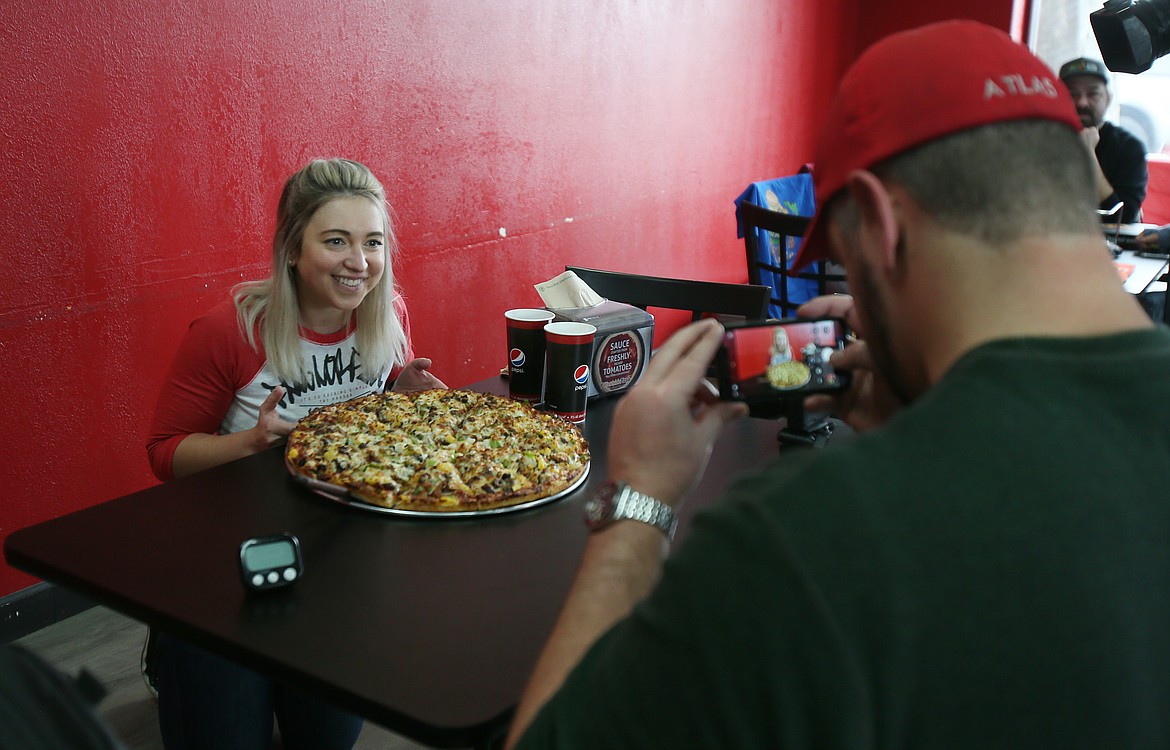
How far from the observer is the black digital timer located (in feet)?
3.56

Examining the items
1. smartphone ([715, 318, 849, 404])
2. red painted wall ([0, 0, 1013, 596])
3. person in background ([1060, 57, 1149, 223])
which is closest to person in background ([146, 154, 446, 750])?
red painted wall ([0, 0, 1013, 596])

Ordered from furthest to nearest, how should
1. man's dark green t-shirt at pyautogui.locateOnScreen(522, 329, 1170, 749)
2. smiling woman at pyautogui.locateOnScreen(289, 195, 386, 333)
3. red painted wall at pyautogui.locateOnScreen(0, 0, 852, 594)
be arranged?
red painted wall at pyautogui.locateOnScreen(0, 0, 852, 594), smiling woman at pyautogui.locateOnScreen(289, 195, 386, 333), man's dark green t-shirt at pyautogui.locateOnScreen(522, 329, 1170, 749)

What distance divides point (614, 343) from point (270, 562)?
0.89 meters

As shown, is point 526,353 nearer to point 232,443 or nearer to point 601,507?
point 232,443

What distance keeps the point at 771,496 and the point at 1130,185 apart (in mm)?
4706

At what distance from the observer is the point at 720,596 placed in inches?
23.6

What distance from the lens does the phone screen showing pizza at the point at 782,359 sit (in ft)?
3.60

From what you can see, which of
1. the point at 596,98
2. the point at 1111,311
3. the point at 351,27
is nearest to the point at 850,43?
the point at 596,98

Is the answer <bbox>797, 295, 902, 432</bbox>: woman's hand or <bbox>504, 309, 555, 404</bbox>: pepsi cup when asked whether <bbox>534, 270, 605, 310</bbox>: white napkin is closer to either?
<bbox>504, 309, 555, 404</bbox>: pepsi cup

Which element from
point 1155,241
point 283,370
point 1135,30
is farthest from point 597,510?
Answer: point 1155,241

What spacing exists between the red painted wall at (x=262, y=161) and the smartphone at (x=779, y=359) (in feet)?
6.06

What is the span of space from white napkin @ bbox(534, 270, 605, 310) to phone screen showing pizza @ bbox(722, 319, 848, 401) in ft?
2.60

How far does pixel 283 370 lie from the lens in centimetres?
188

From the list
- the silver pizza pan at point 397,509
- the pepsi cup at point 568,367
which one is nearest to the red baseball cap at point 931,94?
the silver pizza pan at point 397,509
